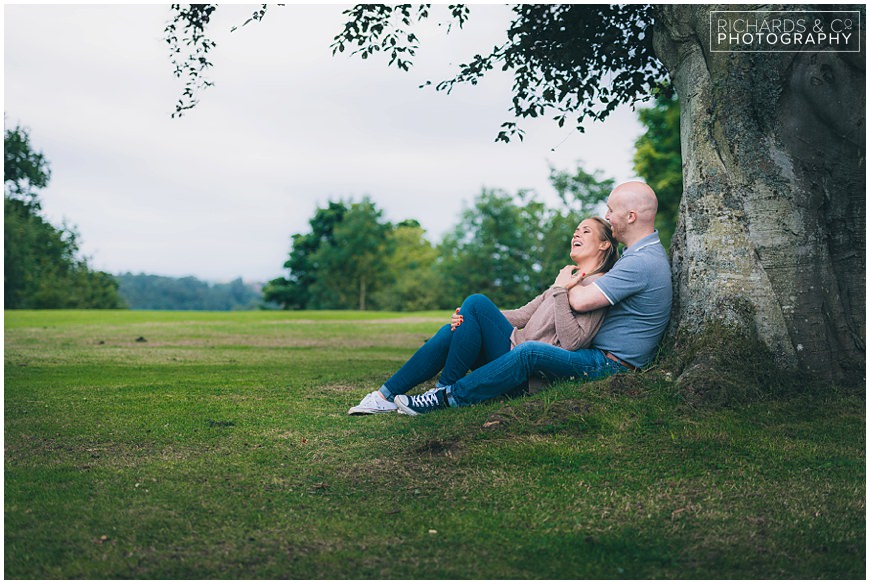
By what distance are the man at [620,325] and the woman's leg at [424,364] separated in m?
0.27

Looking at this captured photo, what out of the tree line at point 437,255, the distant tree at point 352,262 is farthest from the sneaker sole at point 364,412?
the distant tree at point 352,262

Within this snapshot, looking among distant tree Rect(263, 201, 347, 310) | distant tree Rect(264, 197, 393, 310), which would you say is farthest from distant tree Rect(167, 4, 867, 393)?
distant tree Rect(263, 201, 347, 310)

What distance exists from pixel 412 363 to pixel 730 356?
2.39m

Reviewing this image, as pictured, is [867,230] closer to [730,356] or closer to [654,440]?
[730,356]

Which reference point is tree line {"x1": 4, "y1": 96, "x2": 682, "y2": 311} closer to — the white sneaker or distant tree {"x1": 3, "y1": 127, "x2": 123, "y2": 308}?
distant tree {"x1": 3, "y1": 127, "x2": 123, "y2": 308}

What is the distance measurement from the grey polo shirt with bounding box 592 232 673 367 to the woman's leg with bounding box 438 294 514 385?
29.0 inches

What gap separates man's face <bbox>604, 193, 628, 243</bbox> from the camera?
616 cm

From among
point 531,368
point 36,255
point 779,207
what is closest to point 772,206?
point 779,207

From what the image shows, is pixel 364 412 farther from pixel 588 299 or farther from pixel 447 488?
pixel 447 488

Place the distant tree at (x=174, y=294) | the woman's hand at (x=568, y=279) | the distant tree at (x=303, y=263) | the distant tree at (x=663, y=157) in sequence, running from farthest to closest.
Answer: the distant tree at (x=303, y=263) < the distant tree at (x=174, y=294) < the distant tree at (x=663, y=157) < the woman's hand at (x=568, y=279)

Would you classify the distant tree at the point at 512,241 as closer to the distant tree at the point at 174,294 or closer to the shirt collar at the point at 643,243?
the distant tree at the point at 174,294

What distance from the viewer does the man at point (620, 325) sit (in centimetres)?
597

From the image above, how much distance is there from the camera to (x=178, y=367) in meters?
10.5

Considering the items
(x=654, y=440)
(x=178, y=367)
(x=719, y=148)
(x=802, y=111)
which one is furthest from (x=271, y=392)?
(x=802, y=111)
